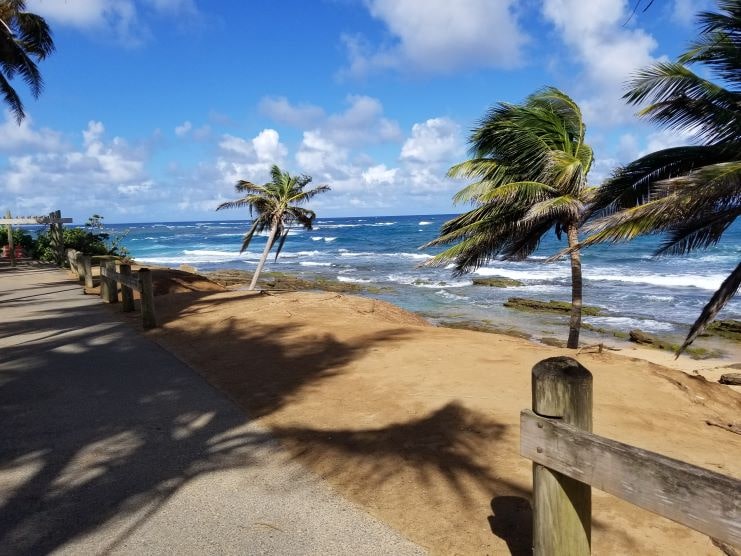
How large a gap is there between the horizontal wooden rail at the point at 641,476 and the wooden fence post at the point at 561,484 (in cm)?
7

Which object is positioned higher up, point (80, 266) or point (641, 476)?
point (641, 476)

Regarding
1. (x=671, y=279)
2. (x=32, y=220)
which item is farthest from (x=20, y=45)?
(x=671, y=279)

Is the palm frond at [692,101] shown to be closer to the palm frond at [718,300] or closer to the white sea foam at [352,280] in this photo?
the palm frond at [718,300]

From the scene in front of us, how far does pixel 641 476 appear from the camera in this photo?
2131mm

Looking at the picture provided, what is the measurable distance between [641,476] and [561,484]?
1.47ft

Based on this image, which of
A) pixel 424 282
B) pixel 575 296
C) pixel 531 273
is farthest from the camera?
pixel 531 273

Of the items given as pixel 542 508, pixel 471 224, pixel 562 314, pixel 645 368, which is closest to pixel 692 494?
pixel 542 508

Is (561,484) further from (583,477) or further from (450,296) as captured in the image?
(450,296)

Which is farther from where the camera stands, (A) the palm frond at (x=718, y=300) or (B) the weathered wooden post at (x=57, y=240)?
(B) the weathered wooden post at (x=57, y=240)

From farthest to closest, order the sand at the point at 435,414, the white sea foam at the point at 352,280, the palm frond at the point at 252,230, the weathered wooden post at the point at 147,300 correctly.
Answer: the white sea foam at the point at 352,280
the palm frond at the point at 252,230
the weathered wooden post at the point at 147,300
the sand at the point at 435,414

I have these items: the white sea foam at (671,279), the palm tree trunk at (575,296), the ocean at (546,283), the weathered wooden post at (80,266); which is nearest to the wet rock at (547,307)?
the ocean at (546,283)

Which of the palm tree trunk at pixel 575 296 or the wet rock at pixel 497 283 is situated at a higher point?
the palm tree trunk at pixel 575 296

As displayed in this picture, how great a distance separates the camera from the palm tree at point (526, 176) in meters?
11.7

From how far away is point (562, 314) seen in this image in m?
21.9
